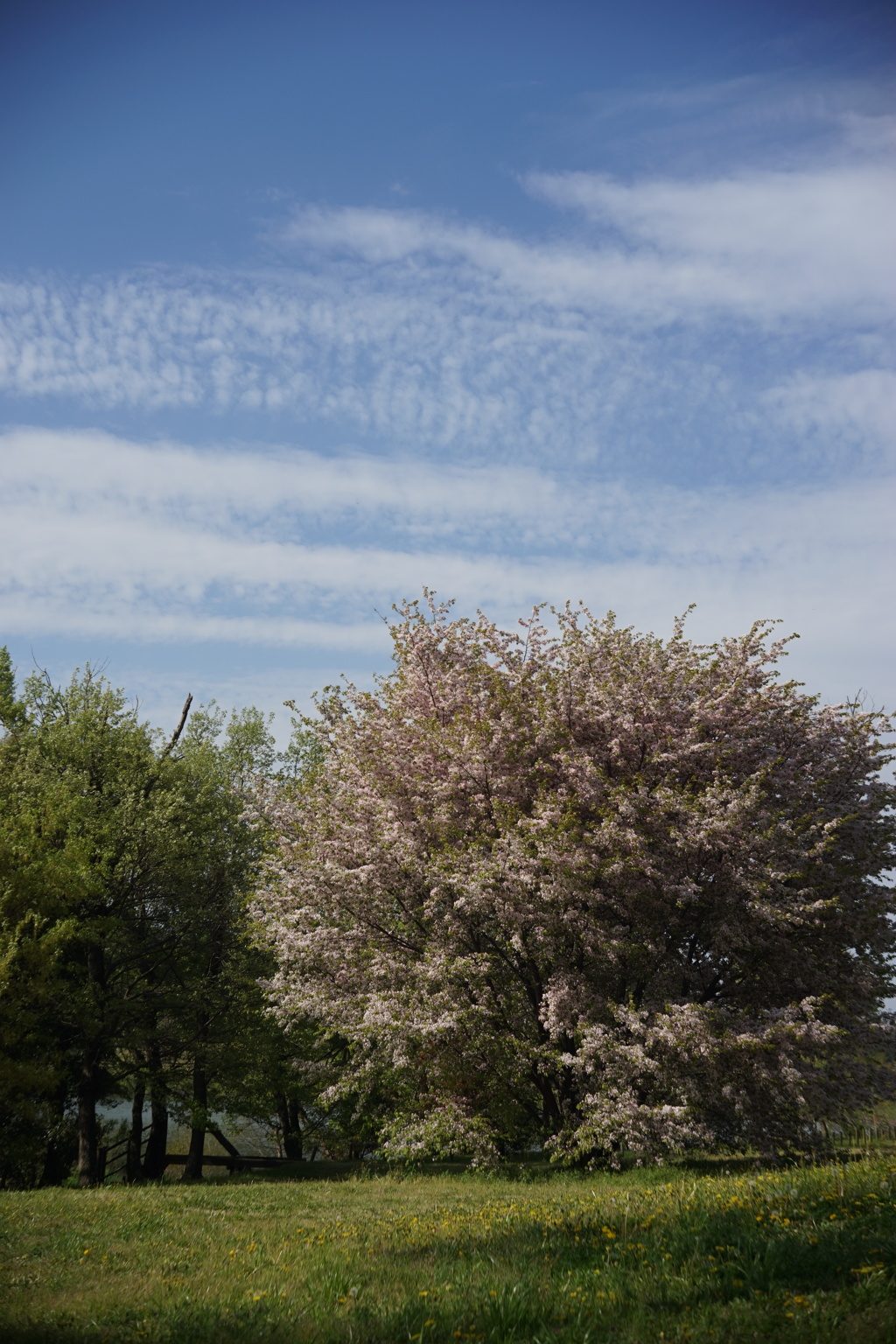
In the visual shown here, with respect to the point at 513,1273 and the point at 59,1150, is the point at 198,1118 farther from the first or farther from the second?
the point at 513,1273

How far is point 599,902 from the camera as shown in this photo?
57.8 feet

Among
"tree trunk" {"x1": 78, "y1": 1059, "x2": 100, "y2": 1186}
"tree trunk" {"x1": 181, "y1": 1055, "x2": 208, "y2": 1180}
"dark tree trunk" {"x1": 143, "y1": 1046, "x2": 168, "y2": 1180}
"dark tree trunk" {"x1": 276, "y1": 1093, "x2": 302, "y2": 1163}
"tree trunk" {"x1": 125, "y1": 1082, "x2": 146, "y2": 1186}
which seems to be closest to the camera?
"tree trunk" {"x1": 78, "y1": 1059, "x2": 100, "y2": 1186}

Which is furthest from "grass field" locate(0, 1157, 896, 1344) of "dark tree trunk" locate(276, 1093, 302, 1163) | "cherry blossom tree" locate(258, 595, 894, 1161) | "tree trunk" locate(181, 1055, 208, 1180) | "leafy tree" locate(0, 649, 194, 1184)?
"dark tree trunk" locate(276, 1093, 302, 1163)

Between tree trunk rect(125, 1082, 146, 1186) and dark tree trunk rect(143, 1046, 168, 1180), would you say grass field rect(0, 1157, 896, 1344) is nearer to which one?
dark tree trunk rect(143, 1046, 168, 1180)

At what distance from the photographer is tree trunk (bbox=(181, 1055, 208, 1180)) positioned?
85.5 ft

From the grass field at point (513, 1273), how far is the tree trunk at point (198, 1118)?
16570mm

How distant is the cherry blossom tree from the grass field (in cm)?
602

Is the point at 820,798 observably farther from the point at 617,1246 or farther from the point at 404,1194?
the point at 617,1246

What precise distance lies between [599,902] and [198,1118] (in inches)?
645

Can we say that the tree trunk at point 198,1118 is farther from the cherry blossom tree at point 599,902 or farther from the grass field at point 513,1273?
the grass field at point 513,1273

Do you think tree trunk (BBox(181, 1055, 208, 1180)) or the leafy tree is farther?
tree trunk (BBox(181, 1055, 208, 1180))

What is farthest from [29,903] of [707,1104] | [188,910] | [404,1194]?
[707,1104]

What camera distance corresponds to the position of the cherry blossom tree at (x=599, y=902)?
53.3 ft

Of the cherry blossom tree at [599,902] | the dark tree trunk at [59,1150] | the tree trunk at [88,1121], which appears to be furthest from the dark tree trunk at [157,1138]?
the cherry blossom tree at [599,902]
